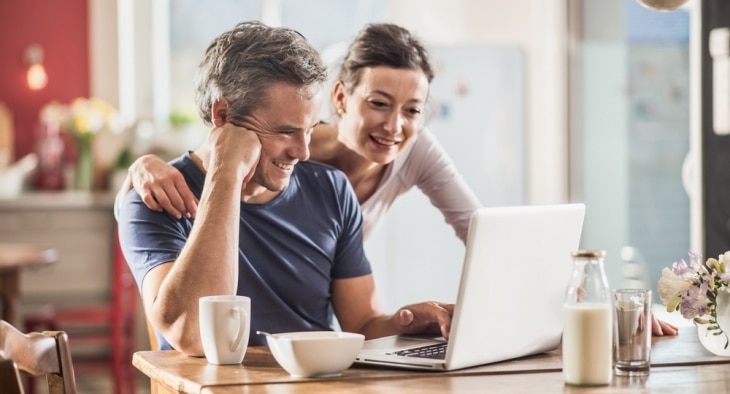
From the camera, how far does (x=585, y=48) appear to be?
5.15 meters

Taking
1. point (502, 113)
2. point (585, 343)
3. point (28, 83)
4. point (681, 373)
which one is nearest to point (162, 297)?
point (585, 343)

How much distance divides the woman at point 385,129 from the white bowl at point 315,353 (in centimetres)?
85

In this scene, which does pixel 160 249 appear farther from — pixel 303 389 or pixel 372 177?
pixel 372 177

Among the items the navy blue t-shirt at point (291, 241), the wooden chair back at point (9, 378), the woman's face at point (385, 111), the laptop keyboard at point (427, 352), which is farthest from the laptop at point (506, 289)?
the woman's face at point (385, 111)

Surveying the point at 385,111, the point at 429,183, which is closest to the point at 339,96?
the point at 385,111

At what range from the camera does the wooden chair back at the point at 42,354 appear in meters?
1.44

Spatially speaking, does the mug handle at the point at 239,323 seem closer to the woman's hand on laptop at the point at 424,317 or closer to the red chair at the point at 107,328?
the woman's hand on laptop at the point at 424,317

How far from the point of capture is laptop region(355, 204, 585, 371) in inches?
58.1

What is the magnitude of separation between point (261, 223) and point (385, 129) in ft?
1.24

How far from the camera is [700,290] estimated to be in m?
1.64

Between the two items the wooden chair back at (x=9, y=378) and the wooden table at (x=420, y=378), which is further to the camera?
the wooden table at (x=420, y=378)

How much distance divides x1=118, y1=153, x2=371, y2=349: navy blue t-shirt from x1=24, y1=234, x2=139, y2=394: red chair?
237 centimetres

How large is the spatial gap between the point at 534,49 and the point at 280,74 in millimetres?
3583

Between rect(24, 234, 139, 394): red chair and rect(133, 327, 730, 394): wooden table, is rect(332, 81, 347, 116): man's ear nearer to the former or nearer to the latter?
rect(133, 327, 730, 394): wooden table
